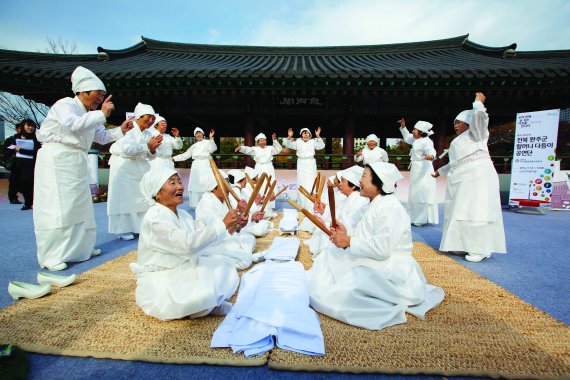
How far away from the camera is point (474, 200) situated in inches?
141

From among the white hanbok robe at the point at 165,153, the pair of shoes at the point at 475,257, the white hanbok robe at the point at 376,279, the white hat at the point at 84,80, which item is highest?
the white hat at the point at 84,80

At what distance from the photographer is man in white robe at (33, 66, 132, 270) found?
307cm

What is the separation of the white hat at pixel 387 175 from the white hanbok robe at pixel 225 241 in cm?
175

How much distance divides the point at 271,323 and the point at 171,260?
34.1 inches

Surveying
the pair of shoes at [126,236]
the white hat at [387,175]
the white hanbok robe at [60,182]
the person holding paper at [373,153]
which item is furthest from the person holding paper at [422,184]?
the white hanbok robe at [60,182]

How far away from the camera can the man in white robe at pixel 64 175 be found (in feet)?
10.1

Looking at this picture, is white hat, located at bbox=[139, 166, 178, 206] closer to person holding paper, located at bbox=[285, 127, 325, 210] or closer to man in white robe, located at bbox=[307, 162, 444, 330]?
man in white robe, located at bbox=[307, 162, 444, 330]

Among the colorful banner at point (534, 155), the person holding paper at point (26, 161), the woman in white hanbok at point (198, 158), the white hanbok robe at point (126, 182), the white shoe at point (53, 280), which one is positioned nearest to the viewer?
the white shoe at point (53, 280)

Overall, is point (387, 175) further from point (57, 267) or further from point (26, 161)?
point (26, 161)

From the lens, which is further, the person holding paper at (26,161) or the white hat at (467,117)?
the person holding paper at (26,161)

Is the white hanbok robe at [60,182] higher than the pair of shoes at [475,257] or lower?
higher

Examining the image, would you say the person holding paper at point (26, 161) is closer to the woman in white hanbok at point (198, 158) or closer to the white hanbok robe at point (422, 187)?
the woman in white hanbok at point (198, 158)

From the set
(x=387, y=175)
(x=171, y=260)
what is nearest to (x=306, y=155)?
(x=387, y=175)

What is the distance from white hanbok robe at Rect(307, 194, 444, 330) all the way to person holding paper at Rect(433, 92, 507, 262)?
1561 millimetres
